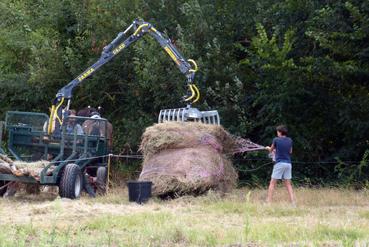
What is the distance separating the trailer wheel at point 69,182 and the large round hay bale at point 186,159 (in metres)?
1.28

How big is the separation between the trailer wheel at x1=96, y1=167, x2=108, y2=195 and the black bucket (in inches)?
85.2

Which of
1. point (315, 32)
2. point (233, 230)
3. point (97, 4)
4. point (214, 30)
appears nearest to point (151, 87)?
point (214, 30)

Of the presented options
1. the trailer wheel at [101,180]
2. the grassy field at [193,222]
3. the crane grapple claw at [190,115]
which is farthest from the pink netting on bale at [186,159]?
the trailer wheel at [101,180]

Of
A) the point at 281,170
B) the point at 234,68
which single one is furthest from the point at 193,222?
the point at 234,68

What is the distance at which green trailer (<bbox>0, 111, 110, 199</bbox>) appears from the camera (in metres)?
13.8

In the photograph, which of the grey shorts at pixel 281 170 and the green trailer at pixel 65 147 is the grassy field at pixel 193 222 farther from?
the green trailer at pixel 65 147

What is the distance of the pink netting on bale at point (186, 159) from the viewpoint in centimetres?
1285

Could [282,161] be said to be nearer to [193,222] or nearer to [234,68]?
[193,222]

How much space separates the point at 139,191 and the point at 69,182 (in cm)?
152

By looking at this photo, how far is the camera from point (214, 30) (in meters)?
17.8

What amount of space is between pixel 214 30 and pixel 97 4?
394cm

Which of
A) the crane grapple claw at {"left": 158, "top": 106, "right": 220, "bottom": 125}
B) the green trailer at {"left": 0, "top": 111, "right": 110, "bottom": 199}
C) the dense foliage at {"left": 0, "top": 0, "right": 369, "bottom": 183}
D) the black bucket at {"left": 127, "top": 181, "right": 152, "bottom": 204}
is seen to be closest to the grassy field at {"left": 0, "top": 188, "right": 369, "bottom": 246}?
the black bucket at {"left": 127, "top": 181, "right": 152, "bottom": 204}

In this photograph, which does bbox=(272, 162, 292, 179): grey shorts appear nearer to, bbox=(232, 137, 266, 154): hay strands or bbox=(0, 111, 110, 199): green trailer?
bbox=(232, 137, 266, 154): hay strands

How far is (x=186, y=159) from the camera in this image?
1313cm
